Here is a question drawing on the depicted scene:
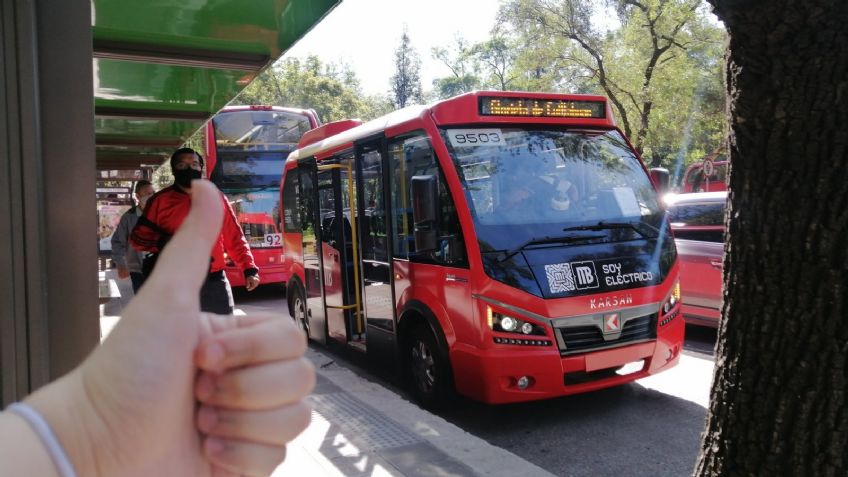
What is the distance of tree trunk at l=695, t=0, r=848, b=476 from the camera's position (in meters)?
2.19

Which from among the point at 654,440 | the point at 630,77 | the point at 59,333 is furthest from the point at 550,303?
the point at 630,77

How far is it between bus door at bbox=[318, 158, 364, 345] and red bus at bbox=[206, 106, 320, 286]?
5.72 metres

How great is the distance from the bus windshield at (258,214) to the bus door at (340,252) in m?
5.70

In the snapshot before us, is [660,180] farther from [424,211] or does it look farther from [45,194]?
[45,194]

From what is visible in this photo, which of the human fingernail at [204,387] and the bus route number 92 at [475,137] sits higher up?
the bus route number 92 at [475,137]

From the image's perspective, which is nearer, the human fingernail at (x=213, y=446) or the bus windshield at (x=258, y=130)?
the human fingernail at (x=213, y=446)

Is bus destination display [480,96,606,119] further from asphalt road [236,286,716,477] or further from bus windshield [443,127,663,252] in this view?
asphalt road [236,286,716,477]

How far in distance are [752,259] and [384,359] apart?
15.3ft

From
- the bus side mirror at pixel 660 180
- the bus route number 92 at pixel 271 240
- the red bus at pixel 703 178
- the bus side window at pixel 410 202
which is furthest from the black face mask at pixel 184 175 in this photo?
the red bus at pixel 703 178

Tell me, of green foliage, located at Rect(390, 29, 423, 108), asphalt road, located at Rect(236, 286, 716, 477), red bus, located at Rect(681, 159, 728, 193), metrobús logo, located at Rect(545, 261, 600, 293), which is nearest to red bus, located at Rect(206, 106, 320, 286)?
asphalt road, located at Rect(236, 286, 716, 477)

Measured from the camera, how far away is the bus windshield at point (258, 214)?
13414 mm

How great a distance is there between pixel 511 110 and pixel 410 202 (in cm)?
120

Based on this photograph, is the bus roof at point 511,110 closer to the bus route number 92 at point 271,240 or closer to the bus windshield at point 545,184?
the bus windshield at point 545,184

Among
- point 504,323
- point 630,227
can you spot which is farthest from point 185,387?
point 630,227
